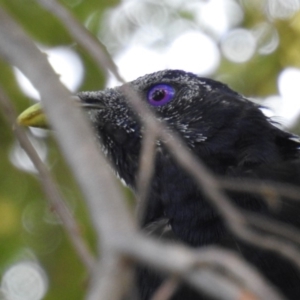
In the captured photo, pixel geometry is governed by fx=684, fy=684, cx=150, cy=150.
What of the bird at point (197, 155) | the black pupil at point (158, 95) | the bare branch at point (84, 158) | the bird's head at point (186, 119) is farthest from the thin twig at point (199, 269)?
the black pupil at point (158, 95)

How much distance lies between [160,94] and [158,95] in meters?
0.01

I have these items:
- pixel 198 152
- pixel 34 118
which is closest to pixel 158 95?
pixel 198 152

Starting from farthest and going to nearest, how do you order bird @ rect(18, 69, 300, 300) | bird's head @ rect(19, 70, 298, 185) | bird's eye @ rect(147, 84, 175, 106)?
bird's eye @ rect(147, 84, 175, 106) → bird's head @ rect(19, 70, 298, 185) → bird @ rect(18, 69, 300, 300)

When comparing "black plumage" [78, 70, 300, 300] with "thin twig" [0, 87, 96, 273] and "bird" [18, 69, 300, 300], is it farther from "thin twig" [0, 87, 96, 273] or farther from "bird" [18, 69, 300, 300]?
"thin twig" [0, 87, 96, 273]

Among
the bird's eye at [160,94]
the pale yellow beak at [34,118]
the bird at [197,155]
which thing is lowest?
the bird at [197,155]

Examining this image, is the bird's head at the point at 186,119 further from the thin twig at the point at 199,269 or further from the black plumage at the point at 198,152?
the thin twig at the point at 199,269

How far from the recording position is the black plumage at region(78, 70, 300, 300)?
2732mm

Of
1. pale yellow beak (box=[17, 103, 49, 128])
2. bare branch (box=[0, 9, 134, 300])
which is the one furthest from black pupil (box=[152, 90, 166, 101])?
bare branch (box=[0, 9, 134, 300])

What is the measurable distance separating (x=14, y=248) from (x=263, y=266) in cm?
247

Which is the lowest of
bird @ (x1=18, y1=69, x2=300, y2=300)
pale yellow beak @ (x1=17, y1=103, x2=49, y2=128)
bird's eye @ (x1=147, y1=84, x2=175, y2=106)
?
bird @ (x1=18, y1=69, x2=300, y2=300)

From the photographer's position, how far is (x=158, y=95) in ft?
11.0

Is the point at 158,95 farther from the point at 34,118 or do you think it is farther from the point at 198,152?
the point at 34,118

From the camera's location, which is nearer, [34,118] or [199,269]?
[199,269]

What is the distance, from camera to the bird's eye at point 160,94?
333 centimetres
